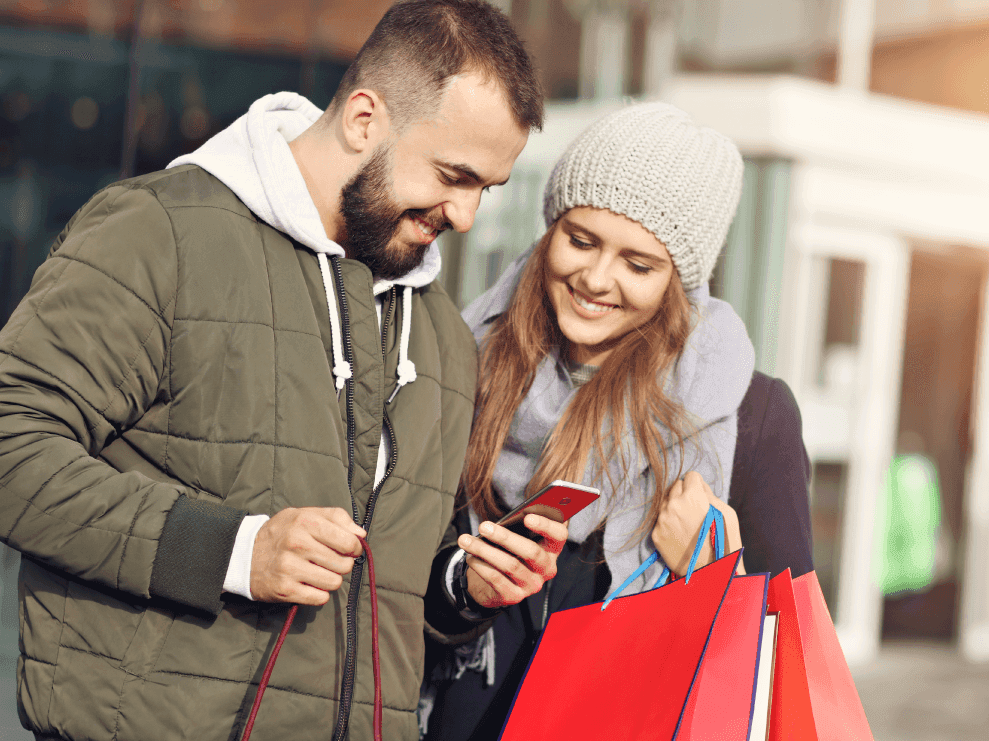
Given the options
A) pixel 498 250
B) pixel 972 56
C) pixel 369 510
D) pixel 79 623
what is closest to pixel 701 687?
pixel 369 510

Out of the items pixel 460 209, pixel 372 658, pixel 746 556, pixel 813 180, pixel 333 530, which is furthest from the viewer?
pixel 813 180

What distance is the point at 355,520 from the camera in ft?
5.00

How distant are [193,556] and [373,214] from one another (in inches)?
25.5

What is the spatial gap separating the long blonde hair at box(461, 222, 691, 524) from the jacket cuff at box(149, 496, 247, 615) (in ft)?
2.22

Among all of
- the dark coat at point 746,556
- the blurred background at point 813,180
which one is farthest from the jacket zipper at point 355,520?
the blurred background at point 813,180

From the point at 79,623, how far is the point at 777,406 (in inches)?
53.5

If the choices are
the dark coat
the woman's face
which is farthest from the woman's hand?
the woman's face

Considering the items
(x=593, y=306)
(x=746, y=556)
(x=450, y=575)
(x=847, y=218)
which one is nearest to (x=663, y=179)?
(x=593, y=306)

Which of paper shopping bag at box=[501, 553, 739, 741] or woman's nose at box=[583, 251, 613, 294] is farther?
woman's nose at box=[583, 251, 613, 294]

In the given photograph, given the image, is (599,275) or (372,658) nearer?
(372,658)

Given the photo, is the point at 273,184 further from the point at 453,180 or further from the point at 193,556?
the point at 193,556

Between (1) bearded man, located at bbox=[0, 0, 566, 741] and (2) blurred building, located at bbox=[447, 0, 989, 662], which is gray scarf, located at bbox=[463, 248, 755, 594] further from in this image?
(2) blurred building, located at bbox=[447, 0, 989, 662]

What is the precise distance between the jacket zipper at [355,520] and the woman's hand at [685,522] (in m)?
0.53

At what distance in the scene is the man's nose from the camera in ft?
5.57
